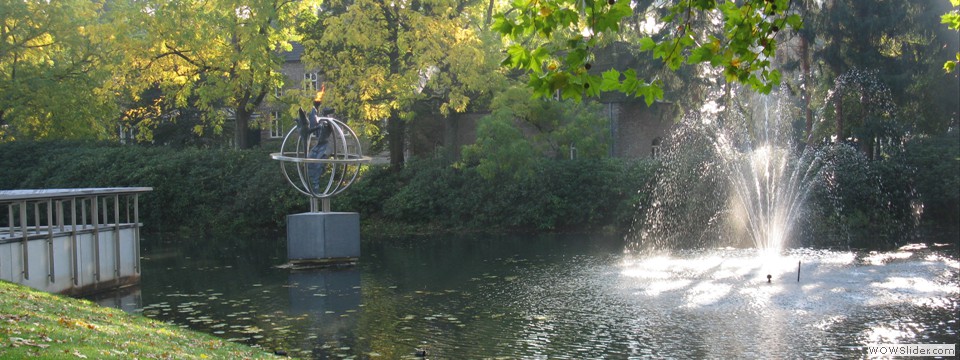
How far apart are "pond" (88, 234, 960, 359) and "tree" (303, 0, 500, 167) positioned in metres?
10.1

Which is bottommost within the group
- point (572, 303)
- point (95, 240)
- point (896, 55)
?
point (572, 303)

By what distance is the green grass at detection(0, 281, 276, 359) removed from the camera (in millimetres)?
8766

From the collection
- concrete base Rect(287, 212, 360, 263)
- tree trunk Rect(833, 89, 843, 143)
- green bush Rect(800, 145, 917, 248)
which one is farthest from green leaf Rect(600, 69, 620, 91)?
tree trunk Rect(833, 89, 843, 143)

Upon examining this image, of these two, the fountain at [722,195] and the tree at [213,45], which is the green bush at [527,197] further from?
the tree at [213,45]

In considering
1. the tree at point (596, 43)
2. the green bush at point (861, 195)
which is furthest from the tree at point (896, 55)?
the tree at point (596, 43)

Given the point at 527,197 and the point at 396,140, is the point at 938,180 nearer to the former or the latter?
the point at 527,197

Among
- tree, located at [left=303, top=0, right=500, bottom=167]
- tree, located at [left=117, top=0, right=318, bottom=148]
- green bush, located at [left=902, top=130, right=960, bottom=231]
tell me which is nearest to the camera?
green bush, located at [left=902, top=130, right=960, bottom=231]

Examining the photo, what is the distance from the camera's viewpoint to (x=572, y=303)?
1648 centimetres

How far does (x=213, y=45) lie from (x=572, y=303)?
2436 centimetres

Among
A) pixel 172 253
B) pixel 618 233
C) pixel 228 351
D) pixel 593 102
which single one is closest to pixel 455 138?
pixel 593 102

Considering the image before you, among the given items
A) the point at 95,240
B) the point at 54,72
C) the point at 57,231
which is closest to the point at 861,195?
the point at 95,240

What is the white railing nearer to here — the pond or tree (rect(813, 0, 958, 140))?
the pond

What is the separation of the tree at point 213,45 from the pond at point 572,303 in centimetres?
1219

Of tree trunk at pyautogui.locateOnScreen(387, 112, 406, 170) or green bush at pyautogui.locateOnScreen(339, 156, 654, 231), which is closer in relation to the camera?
green bush at pyautogui.locateOnScreen(339, 156, 654, 231)
